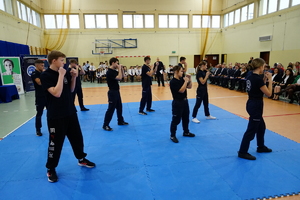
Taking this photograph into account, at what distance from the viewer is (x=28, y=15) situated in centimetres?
1587

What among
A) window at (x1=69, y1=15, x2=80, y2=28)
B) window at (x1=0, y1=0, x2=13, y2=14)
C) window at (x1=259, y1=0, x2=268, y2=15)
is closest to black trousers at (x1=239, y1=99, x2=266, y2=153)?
window at (x1=259, y1=0, x2=268, y2=15)

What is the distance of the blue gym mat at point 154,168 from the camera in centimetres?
286

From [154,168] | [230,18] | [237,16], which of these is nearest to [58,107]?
[154,168]

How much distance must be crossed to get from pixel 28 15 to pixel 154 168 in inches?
700

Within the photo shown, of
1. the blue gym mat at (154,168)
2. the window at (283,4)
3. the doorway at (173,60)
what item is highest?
the window at (283,4)

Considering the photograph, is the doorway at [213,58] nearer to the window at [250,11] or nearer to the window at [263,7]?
the window at [250,11]

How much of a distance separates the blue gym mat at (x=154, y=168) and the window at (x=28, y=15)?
13.4m

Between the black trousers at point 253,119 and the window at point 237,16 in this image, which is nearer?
the black trousers at point 253,119

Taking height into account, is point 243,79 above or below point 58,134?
Result: above

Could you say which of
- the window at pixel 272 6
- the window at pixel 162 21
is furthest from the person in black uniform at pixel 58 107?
the window at pixel 162 21

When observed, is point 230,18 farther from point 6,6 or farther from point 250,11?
point 6,6

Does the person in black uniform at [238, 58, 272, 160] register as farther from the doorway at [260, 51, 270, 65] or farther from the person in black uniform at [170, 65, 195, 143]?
the doorway at [260, 51, 270, 65]

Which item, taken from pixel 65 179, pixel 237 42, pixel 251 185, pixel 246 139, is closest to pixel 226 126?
pixel 246 139

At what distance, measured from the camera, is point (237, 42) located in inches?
731
